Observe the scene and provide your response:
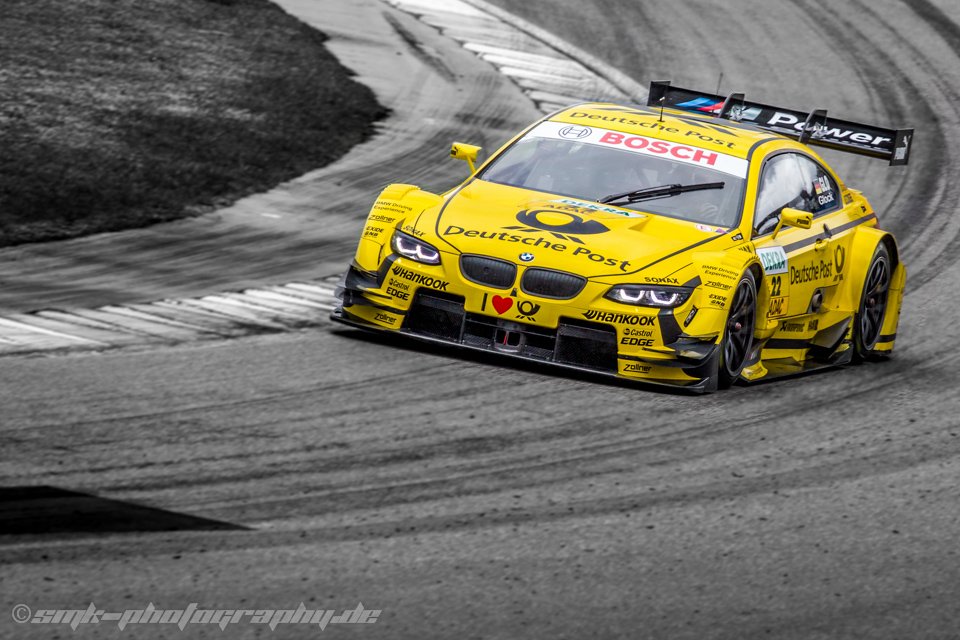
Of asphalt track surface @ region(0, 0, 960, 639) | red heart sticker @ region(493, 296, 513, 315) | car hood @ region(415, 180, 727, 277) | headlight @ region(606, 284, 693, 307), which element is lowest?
asphalt track surface @ region(0, 0, 960, 639)

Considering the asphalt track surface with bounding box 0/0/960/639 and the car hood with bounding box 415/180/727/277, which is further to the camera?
the car hood with bounding box 415/180/727/277

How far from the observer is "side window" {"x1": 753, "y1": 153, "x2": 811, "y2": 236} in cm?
922

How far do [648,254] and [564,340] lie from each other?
27.0 inches

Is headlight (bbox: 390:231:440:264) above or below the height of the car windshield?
below

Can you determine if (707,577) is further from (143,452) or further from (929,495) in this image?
(143,452)

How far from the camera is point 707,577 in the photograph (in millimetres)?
5500

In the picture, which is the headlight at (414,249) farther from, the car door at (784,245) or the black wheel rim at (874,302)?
the black wheel rim at (874,302)

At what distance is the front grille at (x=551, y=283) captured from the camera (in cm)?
820

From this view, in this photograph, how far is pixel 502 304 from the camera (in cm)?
825

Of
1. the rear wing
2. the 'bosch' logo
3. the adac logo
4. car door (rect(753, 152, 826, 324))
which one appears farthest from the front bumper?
the rear wing

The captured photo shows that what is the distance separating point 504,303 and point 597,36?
14.9 metres

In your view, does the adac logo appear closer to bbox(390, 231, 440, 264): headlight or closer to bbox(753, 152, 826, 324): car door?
bbox(390, 231, 440, 264): headlight

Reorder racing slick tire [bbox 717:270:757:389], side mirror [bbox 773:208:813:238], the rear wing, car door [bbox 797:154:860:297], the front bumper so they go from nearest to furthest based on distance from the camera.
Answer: the front bumper
racing slick tire [bbox 717:270:757:389]
side mirror [bbox 773:208:813:238]
car door [bbox 797:154:860:297]
the rear wing

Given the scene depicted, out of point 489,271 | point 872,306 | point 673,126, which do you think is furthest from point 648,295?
point 872,306
